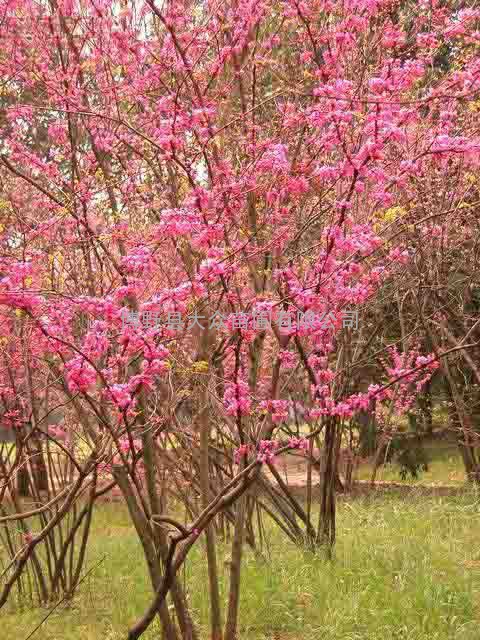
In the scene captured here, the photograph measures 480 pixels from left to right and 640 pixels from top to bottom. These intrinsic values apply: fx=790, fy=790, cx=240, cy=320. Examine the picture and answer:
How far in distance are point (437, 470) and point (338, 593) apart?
1143 cm

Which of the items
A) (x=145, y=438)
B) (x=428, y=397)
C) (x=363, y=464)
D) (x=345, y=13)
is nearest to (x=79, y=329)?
(x=145, y=438)

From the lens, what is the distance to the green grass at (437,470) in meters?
15.8

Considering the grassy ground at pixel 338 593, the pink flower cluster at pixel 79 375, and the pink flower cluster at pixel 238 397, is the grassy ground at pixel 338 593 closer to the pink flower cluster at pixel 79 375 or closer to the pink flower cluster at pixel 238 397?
the pink flower cluster at pixel 238 397

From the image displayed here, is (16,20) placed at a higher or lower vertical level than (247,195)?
higher

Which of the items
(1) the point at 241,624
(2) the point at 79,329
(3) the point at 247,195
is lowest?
(1) the point at 241,624

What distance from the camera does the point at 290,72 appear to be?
24.4 feet

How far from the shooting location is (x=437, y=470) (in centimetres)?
1716

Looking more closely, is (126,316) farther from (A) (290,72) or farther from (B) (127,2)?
(A) (290,72)

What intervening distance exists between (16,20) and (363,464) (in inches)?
589

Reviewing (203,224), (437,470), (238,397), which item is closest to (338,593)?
(238,397)

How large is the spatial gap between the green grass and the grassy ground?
6830 millimetres

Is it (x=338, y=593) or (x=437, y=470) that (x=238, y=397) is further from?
(x=437, y=470)

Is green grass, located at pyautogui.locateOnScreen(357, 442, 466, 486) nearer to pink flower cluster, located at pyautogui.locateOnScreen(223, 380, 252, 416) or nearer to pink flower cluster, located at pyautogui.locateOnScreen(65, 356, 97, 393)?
pink flower cluster, located at pyautogui.locateOnScreen(223, 380, 252, 416)

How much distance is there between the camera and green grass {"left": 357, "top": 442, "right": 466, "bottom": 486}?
15.8m
